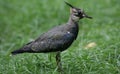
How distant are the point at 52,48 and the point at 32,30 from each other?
269 centimetres

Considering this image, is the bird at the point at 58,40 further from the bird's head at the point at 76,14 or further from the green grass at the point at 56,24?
the green grass at the point at 56,24

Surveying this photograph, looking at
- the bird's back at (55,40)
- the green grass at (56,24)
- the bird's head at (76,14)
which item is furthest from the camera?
the green grass at (56,24)

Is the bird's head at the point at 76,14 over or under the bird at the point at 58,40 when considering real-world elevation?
over

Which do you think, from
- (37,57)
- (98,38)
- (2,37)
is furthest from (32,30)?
(37,57)

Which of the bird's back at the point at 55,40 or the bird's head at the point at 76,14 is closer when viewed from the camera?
the bird's back at the point at 55,40

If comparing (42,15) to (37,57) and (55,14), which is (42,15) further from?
(37,57)

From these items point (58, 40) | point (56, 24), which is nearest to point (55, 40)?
point (58, 40)

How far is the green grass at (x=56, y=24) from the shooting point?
7.07 meters

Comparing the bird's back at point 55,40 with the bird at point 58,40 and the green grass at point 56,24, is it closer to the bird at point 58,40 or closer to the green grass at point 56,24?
the bird at point 58,40

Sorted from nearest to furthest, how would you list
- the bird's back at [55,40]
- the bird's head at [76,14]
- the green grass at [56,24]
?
the bird's back at [55,40] → the bird's head at [76,14] → the green grass at [56,24]

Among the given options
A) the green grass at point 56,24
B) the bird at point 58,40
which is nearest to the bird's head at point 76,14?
the bird at point 58,40

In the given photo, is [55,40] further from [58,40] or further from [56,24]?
[56,24]

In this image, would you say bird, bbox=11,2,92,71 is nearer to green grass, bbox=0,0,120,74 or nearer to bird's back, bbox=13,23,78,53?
bird's back, bbox=13,23,78,53

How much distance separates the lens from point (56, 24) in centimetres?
953
